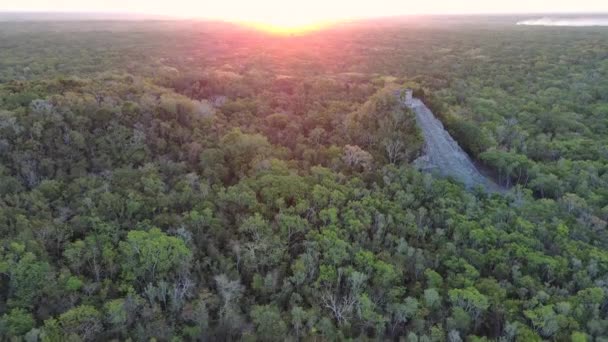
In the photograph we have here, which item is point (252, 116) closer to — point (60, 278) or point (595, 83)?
point (60, 278)

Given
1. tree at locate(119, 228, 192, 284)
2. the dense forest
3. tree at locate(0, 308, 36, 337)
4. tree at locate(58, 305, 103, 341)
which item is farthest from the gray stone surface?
tree at locate(0, 308, 36, 337)

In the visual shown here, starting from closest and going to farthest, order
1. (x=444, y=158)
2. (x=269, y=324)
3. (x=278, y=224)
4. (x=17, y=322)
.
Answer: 1. (x=17, y=322)
2. (x=269, y=324)
3. (x=278, y=224)
4. (x=444, y=158)

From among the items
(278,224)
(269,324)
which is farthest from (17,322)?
(278,224)

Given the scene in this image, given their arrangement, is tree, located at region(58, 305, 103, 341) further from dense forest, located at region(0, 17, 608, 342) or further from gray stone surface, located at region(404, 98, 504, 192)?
gray stone surface, located at region(404, 98, 504, 192)

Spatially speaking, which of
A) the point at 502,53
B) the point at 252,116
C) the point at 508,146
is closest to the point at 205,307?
the point at 252,116

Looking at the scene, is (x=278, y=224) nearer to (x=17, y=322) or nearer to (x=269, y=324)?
(x=269, y=324)

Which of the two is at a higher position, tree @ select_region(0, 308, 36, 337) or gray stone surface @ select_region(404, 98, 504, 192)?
gray stone surface @ select_region(404, 98, 504, 192)
